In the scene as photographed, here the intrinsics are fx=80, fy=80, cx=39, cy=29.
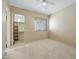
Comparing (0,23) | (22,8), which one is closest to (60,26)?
(22,8)

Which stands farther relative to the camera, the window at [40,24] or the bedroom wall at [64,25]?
the window at [40,24]

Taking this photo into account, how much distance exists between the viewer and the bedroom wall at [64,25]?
492 cm

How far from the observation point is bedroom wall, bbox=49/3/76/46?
16.1 ft

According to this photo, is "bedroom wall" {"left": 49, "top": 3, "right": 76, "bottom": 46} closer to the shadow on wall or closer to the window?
the shadow on wall

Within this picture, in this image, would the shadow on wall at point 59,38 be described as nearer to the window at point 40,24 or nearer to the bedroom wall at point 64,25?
the bedroom wall at point 64,25

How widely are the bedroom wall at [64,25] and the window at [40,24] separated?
22.4 inches

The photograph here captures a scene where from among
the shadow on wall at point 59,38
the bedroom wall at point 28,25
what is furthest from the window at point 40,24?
the shadow on wall at point 59,38

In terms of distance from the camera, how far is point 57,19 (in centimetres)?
662

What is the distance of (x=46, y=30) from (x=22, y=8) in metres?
3.42

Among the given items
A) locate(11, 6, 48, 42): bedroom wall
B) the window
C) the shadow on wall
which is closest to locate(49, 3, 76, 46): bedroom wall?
the shadow on wall

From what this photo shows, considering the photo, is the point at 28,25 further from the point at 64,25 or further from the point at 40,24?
the point at 64,25

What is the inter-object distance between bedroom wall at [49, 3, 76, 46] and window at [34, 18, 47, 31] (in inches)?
22.4

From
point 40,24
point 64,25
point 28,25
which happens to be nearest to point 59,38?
point 64,25

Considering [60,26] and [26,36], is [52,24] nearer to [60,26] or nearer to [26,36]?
[60,26]
